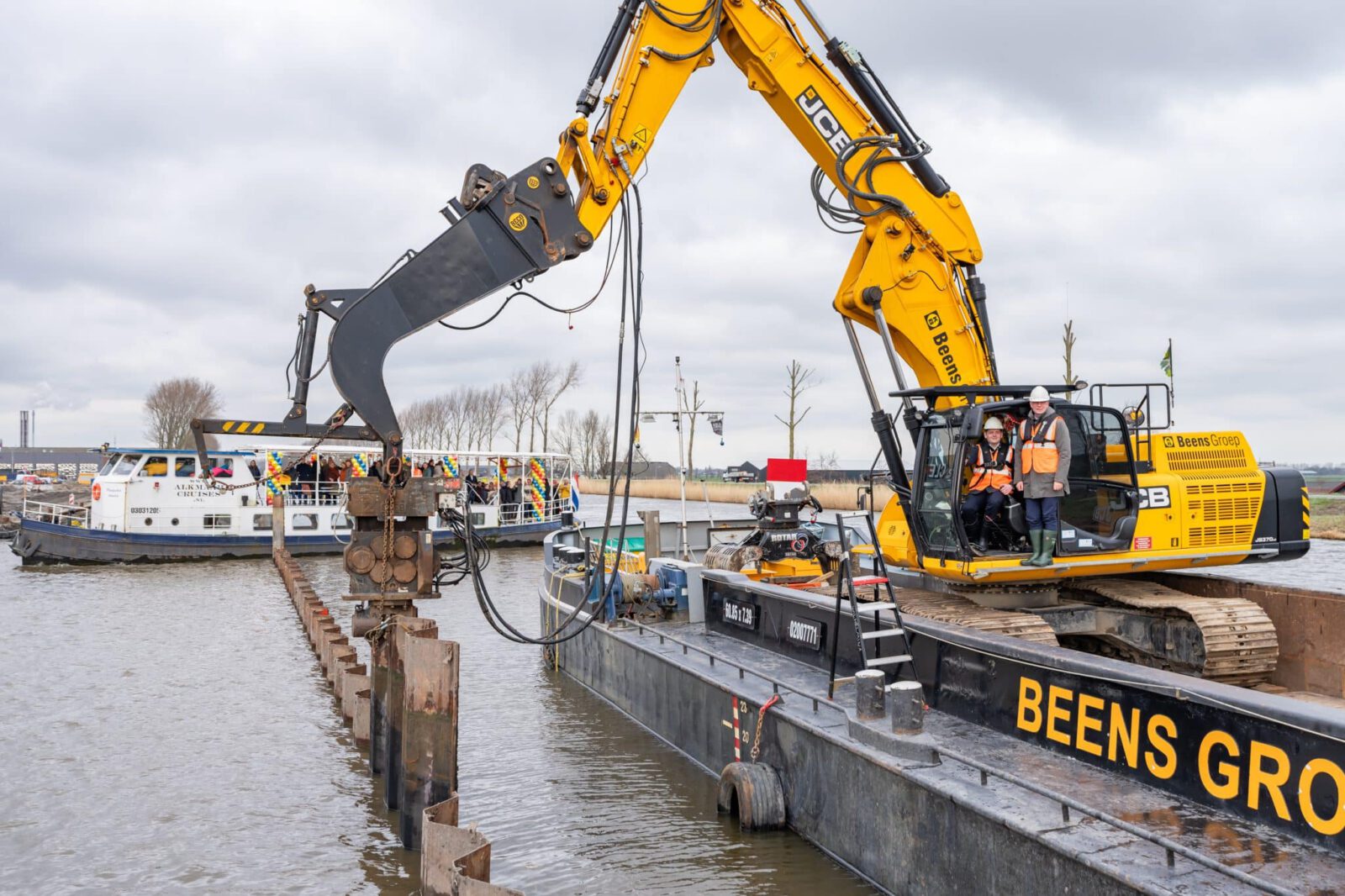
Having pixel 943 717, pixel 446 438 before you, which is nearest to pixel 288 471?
pixel 943 717

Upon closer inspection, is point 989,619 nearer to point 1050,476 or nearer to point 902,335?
point 1050,476

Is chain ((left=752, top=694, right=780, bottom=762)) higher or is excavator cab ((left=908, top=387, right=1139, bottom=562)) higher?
excavator cab ((left=908, top=387, right=1139, bottom=562))

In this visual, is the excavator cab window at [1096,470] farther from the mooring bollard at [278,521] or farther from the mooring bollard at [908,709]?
the mooring bollard at [278,521]

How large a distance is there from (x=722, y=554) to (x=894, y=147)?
16.5 feet

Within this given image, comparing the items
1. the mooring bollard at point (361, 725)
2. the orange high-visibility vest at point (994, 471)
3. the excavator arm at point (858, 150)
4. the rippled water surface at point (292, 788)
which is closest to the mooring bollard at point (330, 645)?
the rippled water surface at point (292, 788)

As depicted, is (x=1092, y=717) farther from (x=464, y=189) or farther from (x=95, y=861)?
(x=95, y=861)

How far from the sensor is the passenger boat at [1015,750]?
4758mm

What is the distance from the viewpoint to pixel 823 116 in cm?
1006

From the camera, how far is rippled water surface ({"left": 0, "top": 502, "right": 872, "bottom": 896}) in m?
7.67

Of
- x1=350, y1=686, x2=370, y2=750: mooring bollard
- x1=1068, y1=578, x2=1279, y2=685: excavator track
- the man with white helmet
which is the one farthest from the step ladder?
x1=350, y1=686, x2=370, y2=750: mooring bollard

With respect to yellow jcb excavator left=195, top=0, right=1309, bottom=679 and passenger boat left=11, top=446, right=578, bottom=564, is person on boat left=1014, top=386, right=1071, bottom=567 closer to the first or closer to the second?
yellow jcb excavator left=195, top=0, right=1309, bottom=679

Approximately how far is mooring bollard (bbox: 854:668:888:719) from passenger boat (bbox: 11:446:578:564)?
70.9 feet

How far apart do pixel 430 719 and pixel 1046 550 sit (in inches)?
190

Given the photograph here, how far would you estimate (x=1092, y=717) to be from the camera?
606 cm
